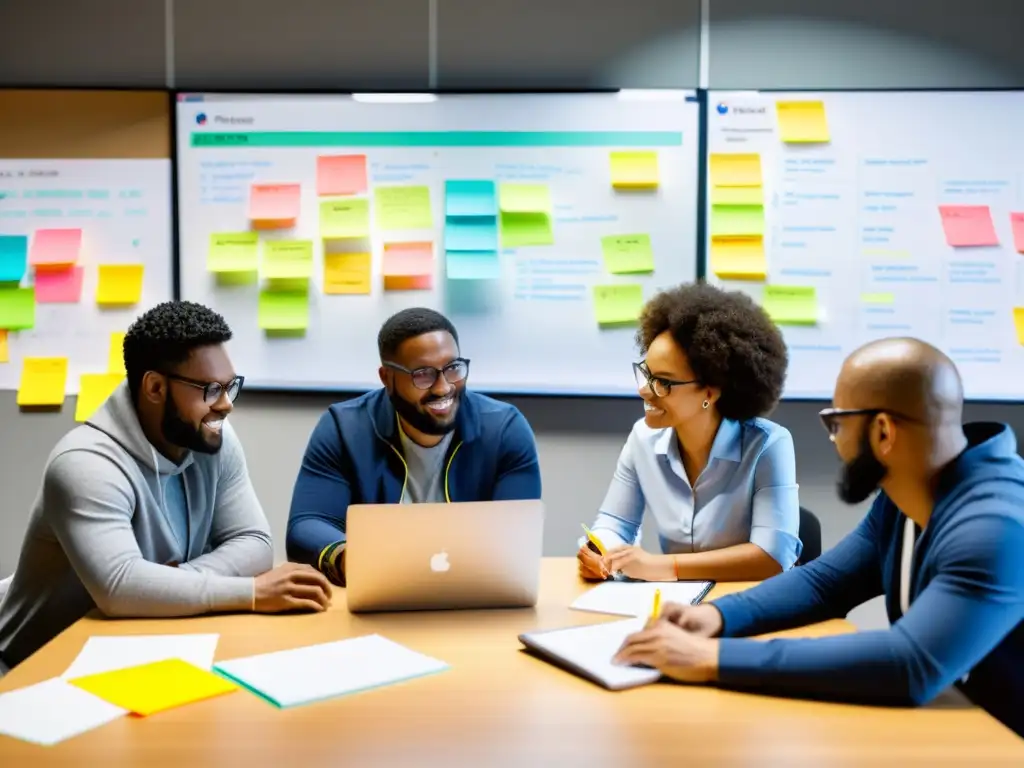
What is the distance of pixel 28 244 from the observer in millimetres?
3117

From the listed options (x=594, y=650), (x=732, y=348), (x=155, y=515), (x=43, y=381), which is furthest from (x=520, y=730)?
(x=43, y=381)

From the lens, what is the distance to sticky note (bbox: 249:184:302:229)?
304cm

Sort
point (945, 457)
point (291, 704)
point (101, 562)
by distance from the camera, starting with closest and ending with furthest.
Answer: point (291, 704) → point (945, 457) → point (101, 562)

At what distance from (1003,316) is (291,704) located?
2.48 m

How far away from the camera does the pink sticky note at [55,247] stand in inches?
122

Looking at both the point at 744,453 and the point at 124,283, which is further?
the point at 124,283

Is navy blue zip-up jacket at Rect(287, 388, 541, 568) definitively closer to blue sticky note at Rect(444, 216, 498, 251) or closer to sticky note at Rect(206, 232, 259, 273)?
blue sticky note at Rect(444, 216, 498, 251)

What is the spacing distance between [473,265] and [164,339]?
122cm

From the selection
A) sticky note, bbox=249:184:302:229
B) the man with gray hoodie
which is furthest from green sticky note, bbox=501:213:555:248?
the man with gray hoodie

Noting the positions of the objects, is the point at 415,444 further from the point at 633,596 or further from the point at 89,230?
the point at 89,230

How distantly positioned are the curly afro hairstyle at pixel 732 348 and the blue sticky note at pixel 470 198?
827 mm

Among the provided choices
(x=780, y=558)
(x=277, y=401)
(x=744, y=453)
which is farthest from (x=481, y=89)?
(x=780, y=558)

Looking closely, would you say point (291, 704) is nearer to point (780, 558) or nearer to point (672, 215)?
point (780, 558)

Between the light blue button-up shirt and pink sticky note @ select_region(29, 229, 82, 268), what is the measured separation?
6.32 feet
